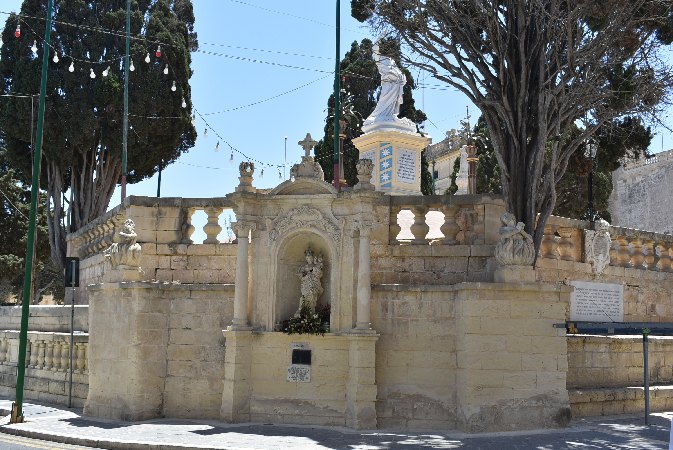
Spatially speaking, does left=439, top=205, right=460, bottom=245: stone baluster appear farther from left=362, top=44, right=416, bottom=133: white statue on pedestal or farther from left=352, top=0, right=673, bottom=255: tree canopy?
left=362, top=44, right=416, bottom=133: white statue on pedestal

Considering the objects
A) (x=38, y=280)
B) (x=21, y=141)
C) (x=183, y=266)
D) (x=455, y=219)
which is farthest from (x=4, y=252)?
(x=455, y=219)

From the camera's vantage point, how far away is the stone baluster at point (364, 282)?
39.6ft

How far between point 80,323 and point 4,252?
2470 centimetres

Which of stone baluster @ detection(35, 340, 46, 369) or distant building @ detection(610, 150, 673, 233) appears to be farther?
distant building @ detection(610, 150, 673, 233)

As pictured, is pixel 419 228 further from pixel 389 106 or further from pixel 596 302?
pixel 389 106

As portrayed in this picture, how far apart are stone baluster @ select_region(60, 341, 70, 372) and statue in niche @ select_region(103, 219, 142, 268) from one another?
3.01 meters

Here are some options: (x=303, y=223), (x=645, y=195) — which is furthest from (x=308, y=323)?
(x=645, y=195)

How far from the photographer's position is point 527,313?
11.8 meters

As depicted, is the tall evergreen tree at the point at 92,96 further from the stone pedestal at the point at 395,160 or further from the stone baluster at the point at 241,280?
the stone baluster at the point at 241,280

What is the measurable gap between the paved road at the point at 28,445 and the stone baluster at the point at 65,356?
11.6 ft

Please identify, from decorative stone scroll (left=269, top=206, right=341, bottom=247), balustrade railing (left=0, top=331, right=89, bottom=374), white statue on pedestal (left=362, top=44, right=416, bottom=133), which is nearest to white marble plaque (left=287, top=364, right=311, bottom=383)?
decorative stone scroll (left=269, top=206, right=341, bottom=247)

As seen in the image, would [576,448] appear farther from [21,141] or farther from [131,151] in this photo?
[21,141]

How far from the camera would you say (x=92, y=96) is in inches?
1081

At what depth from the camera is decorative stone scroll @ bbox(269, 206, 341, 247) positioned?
493 inches
